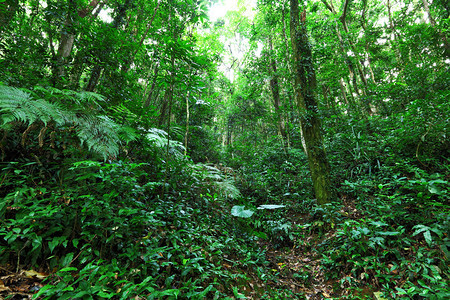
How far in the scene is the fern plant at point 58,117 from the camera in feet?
6.33

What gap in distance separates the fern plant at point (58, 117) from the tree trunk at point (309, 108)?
→ 4.14m

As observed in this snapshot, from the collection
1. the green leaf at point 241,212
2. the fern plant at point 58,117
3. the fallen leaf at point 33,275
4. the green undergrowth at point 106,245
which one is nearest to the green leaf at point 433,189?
the green leaf at point 241,212

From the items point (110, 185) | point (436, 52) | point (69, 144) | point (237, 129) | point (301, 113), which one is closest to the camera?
point (110, 185)

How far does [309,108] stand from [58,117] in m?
5.02

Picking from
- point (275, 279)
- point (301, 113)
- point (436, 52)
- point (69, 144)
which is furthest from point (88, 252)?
point (436, 52)

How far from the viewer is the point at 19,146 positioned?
2594 mm

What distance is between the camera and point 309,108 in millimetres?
5082

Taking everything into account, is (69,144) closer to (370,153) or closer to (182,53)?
(182,53)

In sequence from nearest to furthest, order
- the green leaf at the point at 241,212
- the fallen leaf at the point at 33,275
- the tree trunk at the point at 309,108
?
the fallen leaf at the point at 33,275, the green leaf at the point at 241,212, the tree trunk at the point at 309,108

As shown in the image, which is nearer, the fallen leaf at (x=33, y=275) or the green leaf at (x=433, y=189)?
the fallen leaf at (x=33, y=275)

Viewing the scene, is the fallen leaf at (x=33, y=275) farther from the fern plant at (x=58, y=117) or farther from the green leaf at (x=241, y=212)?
the green leaf at (x=241, y=212)

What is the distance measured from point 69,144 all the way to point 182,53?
7.13 ft

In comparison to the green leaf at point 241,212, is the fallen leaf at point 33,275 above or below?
below

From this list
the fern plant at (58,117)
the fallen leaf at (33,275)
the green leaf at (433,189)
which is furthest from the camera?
the green leaf at (433,189)
